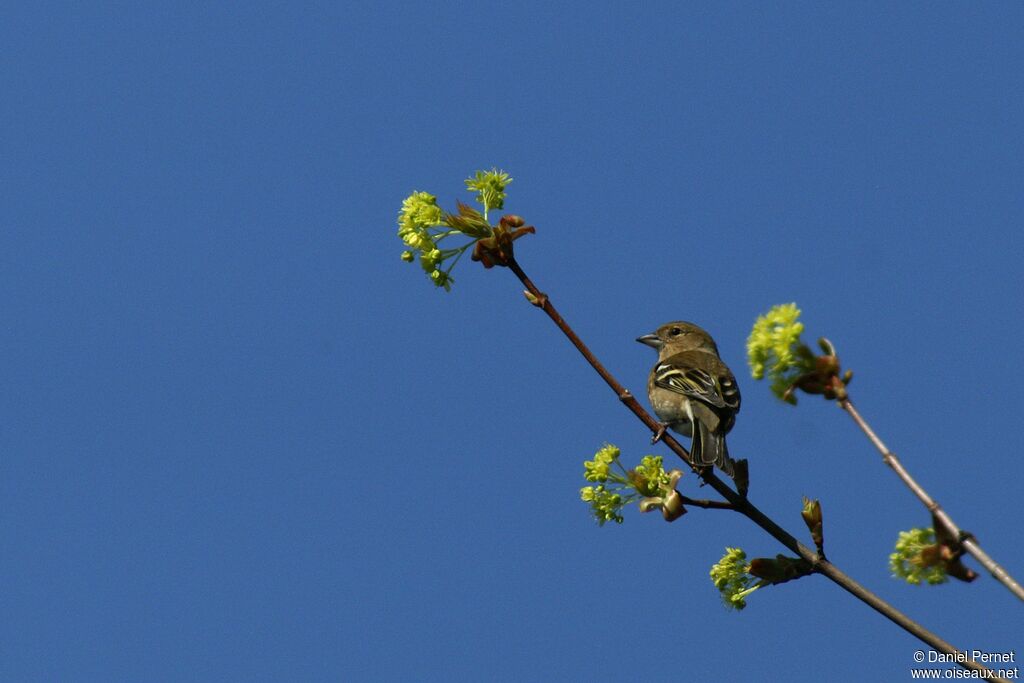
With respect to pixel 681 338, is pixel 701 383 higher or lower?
lower

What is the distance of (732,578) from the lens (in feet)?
16.9

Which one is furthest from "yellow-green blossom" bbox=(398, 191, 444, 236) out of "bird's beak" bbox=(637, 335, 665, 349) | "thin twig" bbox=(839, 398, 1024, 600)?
"bird's beak" bbox=(637, 335, 665, 349)

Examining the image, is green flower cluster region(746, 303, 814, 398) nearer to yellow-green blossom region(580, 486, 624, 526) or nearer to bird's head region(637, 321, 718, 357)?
yellow-green blossom region(580, 486, 624, 526)

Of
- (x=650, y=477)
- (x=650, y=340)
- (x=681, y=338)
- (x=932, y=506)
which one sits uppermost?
(x=681, y=338)

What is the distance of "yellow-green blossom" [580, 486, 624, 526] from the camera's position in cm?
566

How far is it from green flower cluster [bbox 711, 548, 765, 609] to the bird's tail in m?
1.58

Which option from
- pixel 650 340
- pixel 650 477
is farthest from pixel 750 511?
pixel 650 340

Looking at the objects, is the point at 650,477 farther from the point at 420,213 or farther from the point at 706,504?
the point at 420,213

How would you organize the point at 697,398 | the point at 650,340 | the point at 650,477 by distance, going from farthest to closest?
1. the point at 650,340
2. the point at 697,398
3. the point at 650,477

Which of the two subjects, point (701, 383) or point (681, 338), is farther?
point (681, 338)

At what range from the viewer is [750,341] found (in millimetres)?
4246

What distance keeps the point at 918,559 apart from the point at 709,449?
3.46 m

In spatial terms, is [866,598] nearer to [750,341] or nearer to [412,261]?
[750,341]

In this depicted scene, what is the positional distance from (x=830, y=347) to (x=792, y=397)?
22cm
